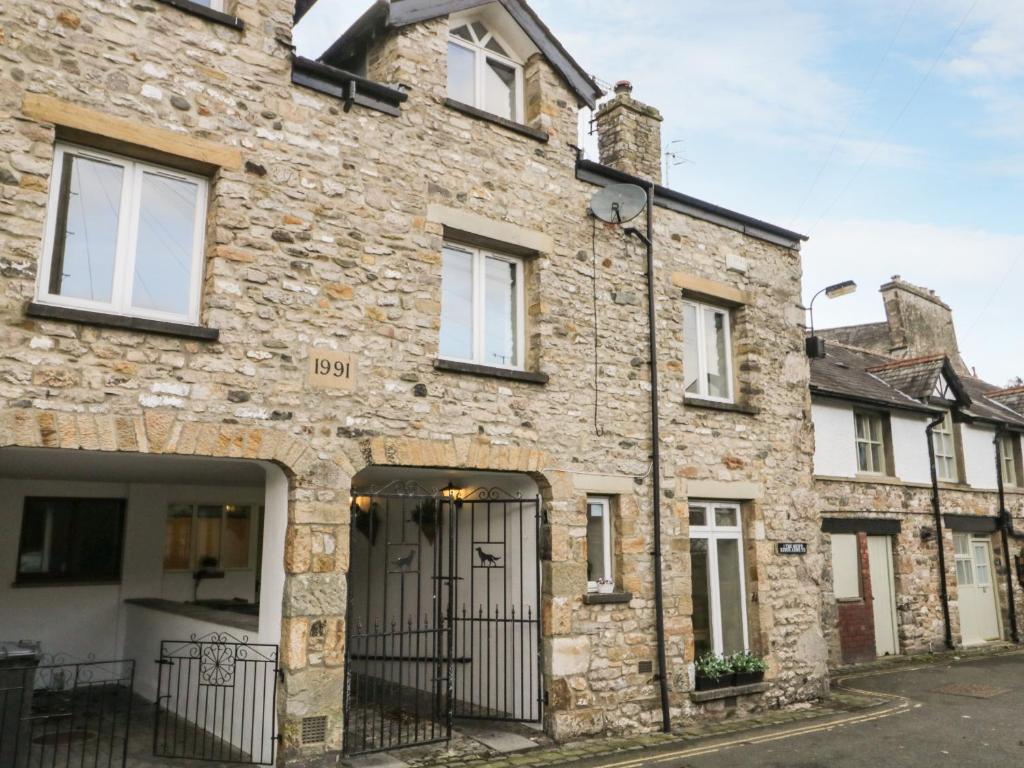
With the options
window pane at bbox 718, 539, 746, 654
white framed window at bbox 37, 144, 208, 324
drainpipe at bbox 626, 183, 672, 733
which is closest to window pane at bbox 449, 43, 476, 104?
drainpipe at bbox 626, 183, 672, 733

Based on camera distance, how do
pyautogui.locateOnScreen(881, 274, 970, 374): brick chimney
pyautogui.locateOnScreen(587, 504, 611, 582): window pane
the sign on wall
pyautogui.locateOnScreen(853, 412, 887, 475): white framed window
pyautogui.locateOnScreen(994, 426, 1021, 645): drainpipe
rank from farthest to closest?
pyautogui.locateOnScreen(881, 274, 970, 374): brick chimney
pyautogui.locateOnScreen(994, 426, 1021, 645): drainpipe
pyautogui.locateOnScreen(853, 412, 887, 475): white framed window
pyautogui.locateOnScreen(587, 504, 611, 582): window pane
the sign on wall

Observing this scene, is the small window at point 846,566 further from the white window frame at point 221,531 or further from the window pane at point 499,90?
the white window frame at point 221,531

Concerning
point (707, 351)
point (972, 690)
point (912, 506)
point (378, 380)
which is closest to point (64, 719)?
point (378, 380)

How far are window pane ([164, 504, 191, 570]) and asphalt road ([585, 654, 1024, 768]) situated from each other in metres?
6.41

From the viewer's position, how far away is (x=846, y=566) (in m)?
13.5

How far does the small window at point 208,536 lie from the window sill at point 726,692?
6.34 m

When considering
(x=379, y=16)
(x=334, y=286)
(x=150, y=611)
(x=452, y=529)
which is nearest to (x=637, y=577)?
(x=452, y=529)

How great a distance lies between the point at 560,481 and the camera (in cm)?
790

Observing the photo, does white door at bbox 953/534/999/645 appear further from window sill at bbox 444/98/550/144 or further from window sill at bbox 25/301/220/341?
window sill at bbox 25/301/220/341

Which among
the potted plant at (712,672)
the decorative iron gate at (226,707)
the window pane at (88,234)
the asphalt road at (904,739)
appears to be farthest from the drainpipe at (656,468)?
the window pane at (88,234)

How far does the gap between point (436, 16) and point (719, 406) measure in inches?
208

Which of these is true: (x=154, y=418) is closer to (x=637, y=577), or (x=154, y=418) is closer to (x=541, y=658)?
(x=541, y=658)

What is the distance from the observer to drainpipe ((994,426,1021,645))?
16.5 meters

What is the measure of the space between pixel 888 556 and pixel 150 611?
40.1ft
